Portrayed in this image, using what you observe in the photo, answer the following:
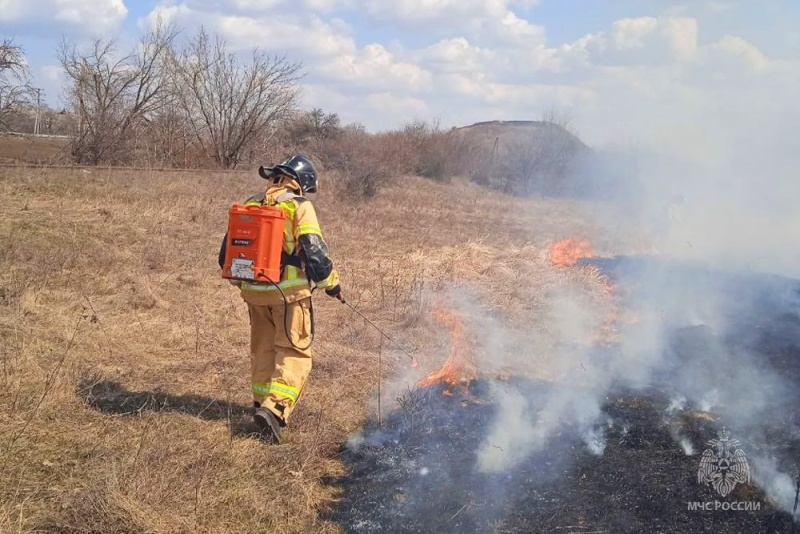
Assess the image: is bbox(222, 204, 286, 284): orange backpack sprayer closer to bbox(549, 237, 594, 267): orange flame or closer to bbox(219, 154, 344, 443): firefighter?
bbox(219, 154, 344, 443): firefighter

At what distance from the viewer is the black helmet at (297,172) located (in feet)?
14.1

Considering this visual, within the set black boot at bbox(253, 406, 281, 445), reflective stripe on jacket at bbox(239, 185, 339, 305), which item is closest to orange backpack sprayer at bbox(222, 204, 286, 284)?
reflective stripe on jacket at bbox(239, 185, 339, 305)

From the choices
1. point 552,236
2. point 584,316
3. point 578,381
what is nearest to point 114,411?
point 578,381

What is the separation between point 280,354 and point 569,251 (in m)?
8.68

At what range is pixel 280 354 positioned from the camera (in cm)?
420

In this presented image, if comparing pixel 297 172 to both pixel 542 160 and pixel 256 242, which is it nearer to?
pixel 256 242

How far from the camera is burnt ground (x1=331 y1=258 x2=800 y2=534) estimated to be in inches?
127

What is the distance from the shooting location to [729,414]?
4.38m

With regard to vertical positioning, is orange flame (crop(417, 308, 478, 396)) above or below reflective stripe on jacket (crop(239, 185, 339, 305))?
below

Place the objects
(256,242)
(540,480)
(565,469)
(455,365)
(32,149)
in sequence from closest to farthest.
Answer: (540,480)
(565,469)
(256,242)
(455,365)
(32,149)

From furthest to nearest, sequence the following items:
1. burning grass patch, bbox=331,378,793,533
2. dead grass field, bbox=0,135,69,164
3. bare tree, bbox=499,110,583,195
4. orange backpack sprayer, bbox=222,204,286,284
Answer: bare tree, bbox=499,110,583,195
dead grass field, bbox=0,135,69,164
orange backpack sprayer, bbox=222,204,286,284
burning grass patch, bbox=331,378,793,533

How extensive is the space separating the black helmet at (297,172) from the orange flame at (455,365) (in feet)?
6.86

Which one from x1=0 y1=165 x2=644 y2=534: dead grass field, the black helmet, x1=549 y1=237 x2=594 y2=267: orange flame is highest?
the black helmet
